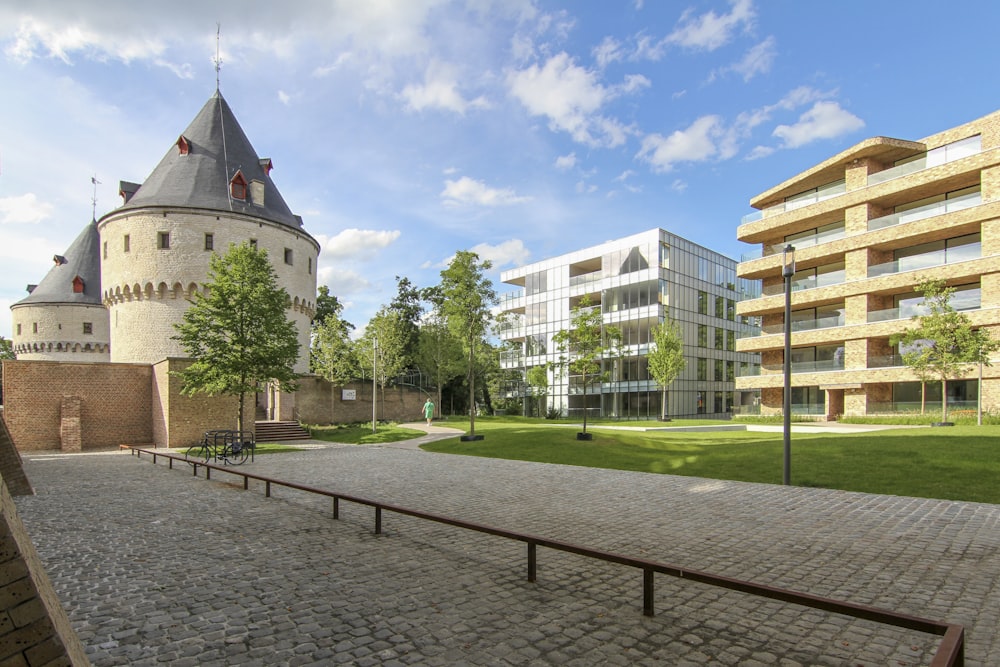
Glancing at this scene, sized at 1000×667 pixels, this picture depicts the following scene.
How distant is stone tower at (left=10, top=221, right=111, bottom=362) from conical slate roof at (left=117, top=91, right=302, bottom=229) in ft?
51.5

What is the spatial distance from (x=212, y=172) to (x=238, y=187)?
77.5 inches

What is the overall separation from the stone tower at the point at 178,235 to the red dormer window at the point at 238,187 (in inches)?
2.4

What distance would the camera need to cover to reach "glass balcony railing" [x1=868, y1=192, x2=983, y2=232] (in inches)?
1172

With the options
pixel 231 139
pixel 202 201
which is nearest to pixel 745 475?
pixel 202 201

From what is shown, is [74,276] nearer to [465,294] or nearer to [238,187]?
[238,187]

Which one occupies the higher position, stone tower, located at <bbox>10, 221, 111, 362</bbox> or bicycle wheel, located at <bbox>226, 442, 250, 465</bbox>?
stone tower, located at <bbox>10, 221, 111, 362</bbox>

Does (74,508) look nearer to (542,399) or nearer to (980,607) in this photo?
(980,607)

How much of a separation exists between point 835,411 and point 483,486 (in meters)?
31.7

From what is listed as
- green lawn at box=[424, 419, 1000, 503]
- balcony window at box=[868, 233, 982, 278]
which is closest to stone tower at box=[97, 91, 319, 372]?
green lawn at box=[424, 419, 1000, 503]

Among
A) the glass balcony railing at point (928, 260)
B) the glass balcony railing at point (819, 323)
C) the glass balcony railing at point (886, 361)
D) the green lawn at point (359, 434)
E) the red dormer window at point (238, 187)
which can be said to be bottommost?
the green lawn at point (359, 434)

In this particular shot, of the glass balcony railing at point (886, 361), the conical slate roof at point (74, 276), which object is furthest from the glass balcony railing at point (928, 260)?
the conical slate roof at point (74, 276)

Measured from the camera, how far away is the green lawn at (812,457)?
11734mm

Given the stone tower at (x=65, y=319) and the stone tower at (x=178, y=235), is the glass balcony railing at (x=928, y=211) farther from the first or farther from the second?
the stone tower at (x=65, y=319)

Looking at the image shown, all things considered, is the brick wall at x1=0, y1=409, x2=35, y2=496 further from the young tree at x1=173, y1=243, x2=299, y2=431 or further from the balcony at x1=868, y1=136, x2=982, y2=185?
the balcony at x1=868, y1=136, x2=982, y2=185
